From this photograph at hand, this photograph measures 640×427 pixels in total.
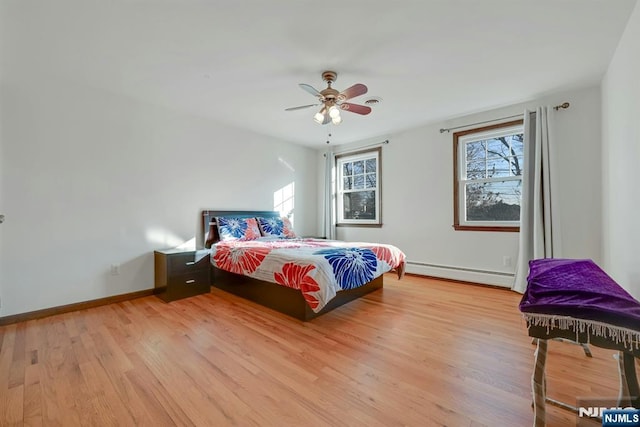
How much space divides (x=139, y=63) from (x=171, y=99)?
2.66 feet

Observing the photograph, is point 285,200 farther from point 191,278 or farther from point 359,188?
point 191,278

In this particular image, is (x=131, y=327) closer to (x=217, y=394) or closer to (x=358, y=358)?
(x=217, y=394)

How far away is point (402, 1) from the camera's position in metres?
1.78

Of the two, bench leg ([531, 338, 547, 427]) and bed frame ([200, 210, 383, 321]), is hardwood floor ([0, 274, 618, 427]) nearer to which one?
bed frame ([200, 210, 383, 321])

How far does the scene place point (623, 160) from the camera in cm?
223

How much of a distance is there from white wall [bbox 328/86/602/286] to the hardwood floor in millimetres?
1196

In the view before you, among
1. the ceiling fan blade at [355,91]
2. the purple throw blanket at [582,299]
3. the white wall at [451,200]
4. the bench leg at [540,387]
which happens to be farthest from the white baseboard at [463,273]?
the ceiling fan blade at [355,91]

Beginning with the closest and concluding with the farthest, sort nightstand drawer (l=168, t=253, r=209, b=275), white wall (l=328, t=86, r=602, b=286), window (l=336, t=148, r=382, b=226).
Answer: white wall (l=328, t=86, r=602, b=286)
nightstand drawer (l=168, t=253, r=209, b=275)
window (l=336, t=148, r=382, b=226)

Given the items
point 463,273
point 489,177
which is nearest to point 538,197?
point 489,177

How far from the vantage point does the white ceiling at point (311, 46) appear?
6.08 ft

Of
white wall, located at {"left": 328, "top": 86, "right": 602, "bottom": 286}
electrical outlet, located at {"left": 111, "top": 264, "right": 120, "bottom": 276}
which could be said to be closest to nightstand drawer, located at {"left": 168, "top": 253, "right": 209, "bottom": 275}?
electrical outlet, located at {"left": 111, "top": 264, "right": 120, "bottom": 276}

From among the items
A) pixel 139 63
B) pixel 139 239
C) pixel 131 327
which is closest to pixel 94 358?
pixel 131 327

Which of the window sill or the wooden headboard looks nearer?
the window sill

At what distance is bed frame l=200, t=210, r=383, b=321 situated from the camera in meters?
2.58
